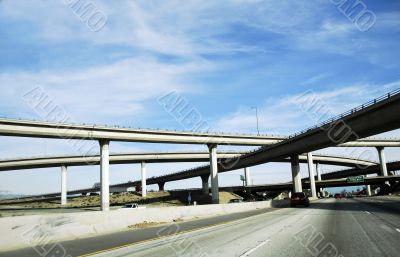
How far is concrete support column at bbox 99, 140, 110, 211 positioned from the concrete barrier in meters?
27.1

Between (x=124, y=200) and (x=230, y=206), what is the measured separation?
5625 centimetres

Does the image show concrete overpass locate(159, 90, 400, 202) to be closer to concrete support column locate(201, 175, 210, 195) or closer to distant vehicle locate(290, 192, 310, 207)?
distant vehicle locate(290, 192, 310, 207)

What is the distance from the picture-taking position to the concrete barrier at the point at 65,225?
587 inches

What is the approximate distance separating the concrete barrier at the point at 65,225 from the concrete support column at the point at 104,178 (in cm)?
2709

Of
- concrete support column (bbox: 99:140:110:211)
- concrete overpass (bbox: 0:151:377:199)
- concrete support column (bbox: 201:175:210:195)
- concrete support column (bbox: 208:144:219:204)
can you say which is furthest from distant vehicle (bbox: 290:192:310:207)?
concrete support column (bbox: 201:175:210:195)

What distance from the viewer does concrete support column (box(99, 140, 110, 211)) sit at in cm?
5481

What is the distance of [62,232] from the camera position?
17.4m

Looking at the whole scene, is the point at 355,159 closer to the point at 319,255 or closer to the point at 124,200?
the point at 124,200

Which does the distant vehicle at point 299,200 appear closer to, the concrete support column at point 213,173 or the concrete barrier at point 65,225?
the concrete support column at point 213,173

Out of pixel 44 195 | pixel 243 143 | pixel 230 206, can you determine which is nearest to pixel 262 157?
pixel 243 143

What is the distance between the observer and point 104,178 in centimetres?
5597

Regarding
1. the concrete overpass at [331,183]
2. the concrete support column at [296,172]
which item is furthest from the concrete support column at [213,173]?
the concrete overpass at [331,183]

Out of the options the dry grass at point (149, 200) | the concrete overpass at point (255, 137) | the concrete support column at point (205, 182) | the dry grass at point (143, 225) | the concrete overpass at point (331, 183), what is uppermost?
the concrete overpass at point (255, 137)

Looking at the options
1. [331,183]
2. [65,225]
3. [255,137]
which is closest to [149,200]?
[255,137]
